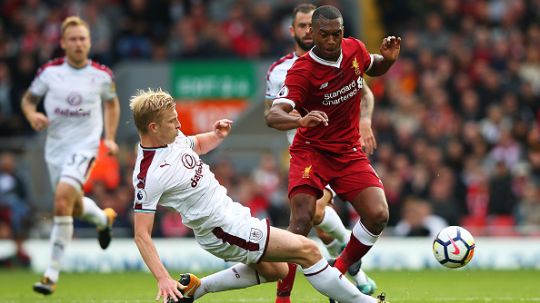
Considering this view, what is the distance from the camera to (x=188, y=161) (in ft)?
27.6

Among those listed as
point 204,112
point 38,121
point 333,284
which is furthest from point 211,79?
point 333,284

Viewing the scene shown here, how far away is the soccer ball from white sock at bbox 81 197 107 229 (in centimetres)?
454

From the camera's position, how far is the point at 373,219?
9414mm

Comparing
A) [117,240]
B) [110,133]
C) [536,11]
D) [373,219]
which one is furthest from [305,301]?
[536,11]

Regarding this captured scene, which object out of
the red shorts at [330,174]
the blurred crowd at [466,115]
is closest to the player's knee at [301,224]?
the red shorts at [330,174]

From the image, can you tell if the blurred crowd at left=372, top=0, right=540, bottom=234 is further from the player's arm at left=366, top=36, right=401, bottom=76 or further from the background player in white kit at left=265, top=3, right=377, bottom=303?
the player's arm at left=366, top=36, right=401, bottom=76

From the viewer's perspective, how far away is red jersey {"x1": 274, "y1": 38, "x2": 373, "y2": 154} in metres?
9.26

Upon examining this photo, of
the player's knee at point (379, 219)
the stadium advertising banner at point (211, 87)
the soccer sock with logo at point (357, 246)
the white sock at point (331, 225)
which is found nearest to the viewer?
the player's knee at point (379, 219)

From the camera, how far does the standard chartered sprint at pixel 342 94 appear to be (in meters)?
9.39

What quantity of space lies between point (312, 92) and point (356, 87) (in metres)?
0.41

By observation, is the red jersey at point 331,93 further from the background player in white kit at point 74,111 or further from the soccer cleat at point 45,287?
the background player in white kit at point 74,111

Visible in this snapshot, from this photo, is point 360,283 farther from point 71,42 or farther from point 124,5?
point 124,5

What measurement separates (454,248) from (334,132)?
1.50m

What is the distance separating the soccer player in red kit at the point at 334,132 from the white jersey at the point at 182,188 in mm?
976
